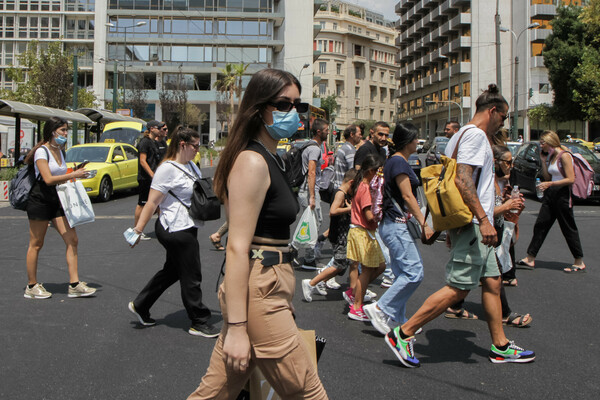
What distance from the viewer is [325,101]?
98750mm

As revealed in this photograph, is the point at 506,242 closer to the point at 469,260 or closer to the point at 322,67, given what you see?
the point at 469,260

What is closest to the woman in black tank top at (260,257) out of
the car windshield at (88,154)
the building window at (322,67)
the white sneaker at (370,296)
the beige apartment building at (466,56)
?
the white sneaker at (370,296)

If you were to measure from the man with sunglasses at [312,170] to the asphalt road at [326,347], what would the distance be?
1.26ft

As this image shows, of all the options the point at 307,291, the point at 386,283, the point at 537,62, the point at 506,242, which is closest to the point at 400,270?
the point at 307,291

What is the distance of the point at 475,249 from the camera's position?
4.13m

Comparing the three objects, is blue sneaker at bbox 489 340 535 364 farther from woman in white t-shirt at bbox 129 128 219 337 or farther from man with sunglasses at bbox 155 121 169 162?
man with sunglasses at bbox 155 121 169 162

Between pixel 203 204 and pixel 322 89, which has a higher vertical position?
pixel 322 89

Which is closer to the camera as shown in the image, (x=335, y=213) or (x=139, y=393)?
(x=139, y=393)

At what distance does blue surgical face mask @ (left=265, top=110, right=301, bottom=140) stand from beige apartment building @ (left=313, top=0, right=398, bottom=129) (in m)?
103

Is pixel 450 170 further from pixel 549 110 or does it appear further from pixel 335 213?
pixel 549 110

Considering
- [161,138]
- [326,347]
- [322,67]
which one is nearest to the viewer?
[326,347]

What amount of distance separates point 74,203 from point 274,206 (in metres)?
4.33

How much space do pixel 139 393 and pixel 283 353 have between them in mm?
1908

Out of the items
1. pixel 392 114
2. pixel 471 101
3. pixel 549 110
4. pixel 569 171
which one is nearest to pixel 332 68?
pixel 392 114
